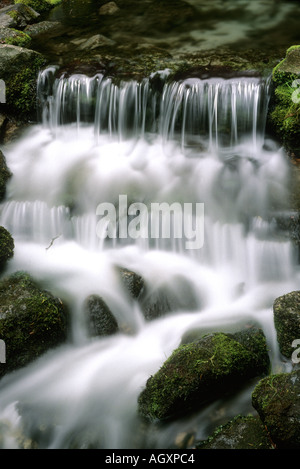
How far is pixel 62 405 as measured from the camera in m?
3.83

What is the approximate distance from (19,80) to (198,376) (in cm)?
662

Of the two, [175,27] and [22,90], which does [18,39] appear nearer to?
[22,90]

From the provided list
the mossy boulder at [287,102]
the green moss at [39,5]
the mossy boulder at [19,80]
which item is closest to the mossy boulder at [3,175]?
the mossy boulder at [19,80]

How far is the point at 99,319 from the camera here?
4.54 m

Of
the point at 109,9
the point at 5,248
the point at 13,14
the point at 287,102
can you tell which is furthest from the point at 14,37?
the point at 287,102

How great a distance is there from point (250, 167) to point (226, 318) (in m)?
2.68

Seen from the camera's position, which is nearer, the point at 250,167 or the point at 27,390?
the point at 27,390

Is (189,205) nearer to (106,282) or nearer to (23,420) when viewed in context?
(106,282)

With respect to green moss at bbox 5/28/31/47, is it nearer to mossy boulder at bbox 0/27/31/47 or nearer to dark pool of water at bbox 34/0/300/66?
mossy boulder at bbox 0/27/31/47

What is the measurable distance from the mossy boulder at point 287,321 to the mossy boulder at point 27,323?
2.27 meters

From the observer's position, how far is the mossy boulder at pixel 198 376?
3.49 metres

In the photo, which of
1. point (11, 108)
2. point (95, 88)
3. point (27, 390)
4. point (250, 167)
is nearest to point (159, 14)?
point (95, 88)

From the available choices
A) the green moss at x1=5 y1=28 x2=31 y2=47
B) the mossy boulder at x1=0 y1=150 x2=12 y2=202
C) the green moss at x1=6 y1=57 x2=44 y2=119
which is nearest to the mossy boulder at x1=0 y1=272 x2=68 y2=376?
the mossy boulder at x1=0 y1=150 x2=12 y2=202
